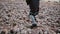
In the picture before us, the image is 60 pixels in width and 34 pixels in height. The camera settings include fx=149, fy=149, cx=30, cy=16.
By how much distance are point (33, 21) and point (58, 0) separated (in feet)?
18.3

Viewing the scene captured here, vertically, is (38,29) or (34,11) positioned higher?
(34,11)

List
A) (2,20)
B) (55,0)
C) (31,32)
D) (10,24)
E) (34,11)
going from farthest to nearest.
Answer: (55,0), (2,20), (10,24), (34,11), (31,32)

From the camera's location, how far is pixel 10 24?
135 inches

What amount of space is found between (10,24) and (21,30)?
532mm

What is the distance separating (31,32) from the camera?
295cm

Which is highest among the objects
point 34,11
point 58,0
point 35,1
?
point 35,1

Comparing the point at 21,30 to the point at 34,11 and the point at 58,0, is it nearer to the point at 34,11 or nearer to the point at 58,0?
the point at 34,11

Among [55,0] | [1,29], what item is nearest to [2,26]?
[1,29]

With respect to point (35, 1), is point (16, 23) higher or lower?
lower

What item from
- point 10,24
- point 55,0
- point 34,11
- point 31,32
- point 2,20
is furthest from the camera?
point 55,0

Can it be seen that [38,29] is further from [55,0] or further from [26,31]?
[55,0]

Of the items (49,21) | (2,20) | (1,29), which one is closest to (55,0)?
(49,21)

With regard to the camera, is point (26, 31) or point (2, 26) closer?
point (26, 31)

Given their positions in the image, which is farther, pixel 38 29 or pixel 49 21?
pixel 49 21
